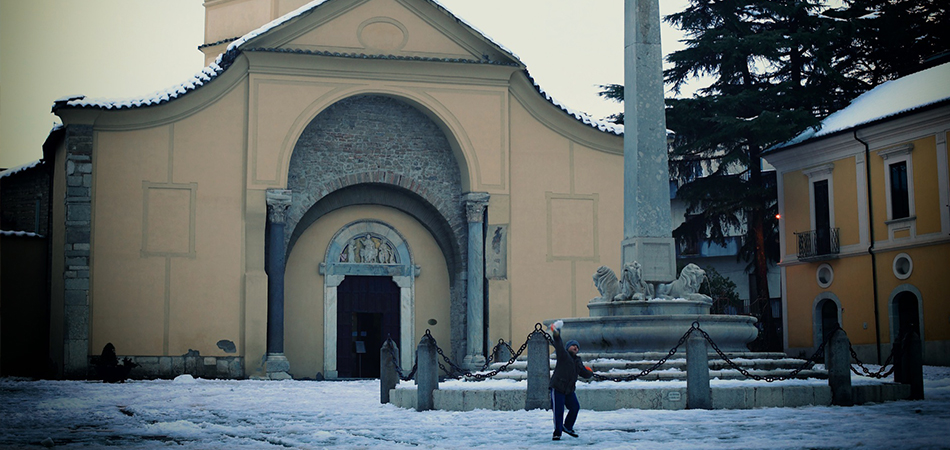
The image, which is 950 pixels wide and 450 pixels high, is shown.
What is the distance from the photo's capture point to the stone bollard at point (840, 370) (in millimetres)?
12375

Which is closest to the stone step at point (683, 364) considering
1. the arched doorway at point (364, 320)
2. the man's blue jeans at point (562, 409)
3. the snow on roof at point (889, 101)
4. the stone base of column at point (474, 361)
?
the man's blue jeans at point (562, 409)

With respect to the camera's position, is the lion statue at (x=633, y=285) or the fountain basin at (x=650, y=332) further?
the lion statue at (x=633, y=285)

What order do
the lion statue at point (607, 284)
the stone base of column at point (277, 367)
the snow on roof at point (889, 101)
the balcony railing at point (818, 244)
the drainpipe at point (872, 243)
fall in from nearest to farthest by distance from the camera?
1. the lion statue at point (607, 284)
2. the stone base of column at point (277, 367)
3. the snow on roof at point (889, 101)
4. the drainpipe at point (872, 243)
5. the balcony railing at point (818, 244)

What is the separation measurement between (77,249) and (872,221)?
17934 millimetres

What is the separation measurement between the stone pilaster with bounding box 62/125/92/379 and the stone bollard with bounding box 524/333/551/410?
1191 centimetres

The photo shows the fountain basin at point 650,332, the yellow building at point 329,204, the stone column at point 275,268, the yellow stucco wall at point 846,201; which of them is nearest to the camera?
the fountain basin at point 650,332

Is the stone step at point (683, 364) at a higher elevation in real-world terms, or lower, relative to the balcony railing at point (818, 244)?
lower

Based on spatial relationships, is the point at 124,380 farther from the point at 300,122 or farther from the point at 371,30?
the point at 371,30

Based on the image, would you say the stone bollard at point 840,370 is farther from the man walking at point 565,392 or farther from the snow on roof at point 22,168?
the snow on roof at point 22,168

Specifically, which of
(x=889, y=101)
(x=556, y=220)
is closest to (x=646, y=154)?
(x=556, y=220)

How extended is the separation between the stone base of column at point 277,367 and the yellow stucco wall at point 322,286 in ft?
4.61

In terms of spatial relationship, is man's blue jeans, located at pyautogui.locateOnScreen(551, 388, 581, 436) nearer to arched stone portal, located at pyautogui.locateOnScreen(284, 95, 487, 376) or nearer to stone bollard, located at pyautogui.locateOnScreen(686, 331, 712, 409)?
stone bollard, located at pyautogui.locateOnScreen(686, 331, 712, 409)

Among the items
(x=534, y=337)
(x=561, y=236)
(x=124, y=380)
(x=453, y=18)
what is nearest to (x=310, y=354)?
(x=124, y=380)

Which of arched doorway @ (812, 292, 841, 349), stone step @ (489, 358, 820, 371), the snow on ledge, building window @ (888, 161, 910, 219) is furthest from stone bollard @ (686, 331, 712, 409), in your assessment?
the snow on ledge
